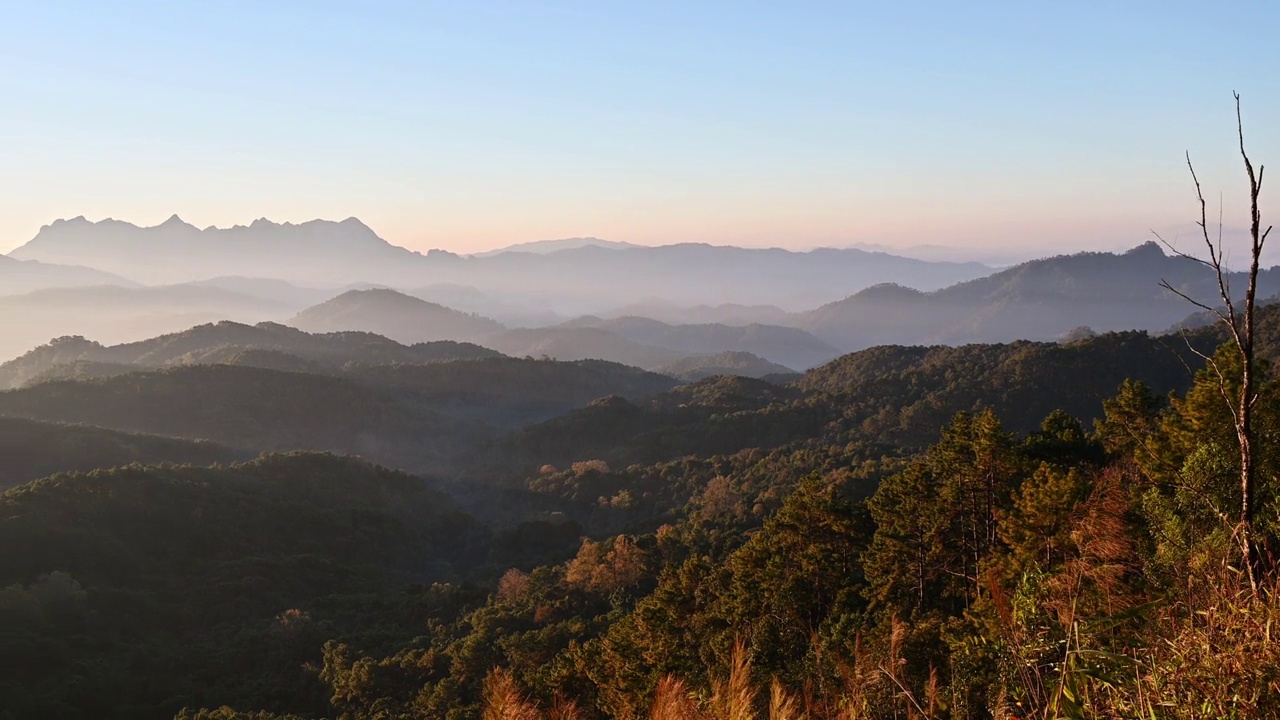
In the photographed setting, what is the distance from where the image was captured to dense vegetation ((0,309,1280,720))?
6.88 m

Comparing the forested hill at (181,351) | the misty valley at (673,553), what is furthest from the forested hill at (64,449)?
the forested hill at (181,351)

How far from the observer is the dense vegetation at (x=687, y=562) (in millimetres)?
6875

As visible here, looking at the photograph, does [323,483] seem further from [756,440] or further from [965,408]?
[965,408]

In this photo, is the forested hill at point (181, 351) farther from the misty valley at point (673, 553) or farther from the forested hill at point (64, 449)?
the forested hill at point (64, 449)

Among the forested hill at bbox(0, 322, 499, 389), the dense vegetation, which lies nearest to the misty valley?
the dense vegetation

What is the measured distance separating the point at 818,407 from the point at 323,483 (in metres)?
65.4

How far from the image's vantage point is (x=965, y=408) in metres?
92.9

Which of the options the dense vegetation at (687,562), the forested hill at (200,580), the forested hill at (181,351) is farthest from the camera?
the forested hill at (181,351)

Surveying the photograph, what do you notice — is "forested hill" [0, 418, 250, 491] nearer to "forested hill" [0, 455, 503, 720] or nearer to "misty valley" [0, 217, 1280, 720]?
"misty valley" [0, 217, 1280, 720]

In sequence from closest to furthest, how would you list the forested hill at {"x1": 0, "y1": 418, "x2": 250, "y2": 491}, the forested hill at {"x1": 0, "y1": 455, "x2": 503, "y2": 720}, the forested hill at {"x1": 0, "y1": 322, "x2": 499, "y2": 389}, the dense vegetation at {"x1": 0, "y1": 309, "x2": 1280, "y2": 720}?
1. the dense vegetation at {"x1": 0, "y1": 309, "x2": 1280, "y2": 720}
2. the forested hill at {"x1": 0, "y1": 455, "x2": 503, "y2": 720}
3. the forested hill at {"x1": 0, "y1": 418, "x2": 250, "y2": 491}
4. the forested hill at {"x1": 0, "y1": 322, "x2": 499, "y2": 389}

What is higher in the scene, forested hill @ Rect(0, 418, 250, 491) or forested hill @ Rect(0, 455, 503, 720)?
forested hill @ Rect(0, 418, 250, 491)

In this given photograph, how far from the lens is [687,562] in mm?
30156

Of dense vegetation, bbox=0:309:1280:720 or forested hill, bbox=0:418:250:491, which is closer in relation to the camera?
dense vegetation, bbox=0:309:1280:720

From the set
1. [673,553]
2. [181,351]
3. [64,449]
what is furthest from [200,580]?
[181,351]
